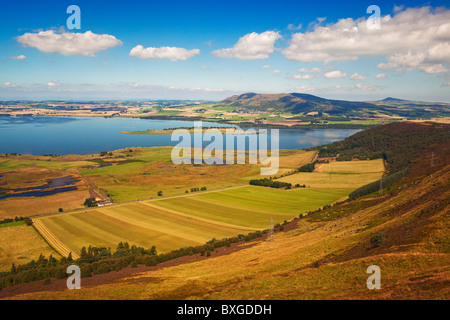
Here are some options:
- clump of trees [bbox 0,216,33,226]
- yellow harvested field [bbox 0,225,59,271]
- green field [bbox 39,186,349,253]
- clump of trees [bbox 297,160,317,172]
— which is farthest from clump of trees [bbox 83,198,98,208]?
clump of trees [bbox 297,160,317,172]

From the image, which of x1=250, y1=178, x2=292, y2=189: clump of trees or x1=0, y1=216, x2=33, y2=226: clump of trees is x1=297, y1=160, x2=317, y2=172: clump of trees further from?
x1=0, y1=216, x2=33, y2=226: clump of trees

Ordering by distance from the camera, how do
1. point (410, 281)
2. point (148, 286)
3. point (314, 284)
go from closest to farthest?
point (410, 281)
point (314, 284)
point (148, 286)

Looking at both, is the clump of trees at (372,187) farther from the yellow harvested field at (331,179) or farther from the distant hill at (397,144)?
the distant hill at (397,144)

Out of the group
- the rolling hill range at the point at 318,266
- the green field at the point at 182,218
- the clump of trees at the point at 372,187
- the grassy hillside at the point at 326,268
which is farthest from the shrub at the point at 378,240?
the clump of trees at the point at 372,187

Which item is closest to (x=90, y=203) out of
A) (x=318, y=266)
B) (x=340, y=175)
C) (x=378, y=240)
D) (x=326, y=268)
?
(x=318, y=266)

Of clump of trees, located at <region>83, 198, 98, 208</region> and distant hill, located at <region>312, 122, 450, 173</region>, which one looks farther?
distant hill, located at <region>312, 122, 450, 173</region>

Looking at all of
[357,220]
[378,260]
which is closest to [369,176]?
[357,220]
